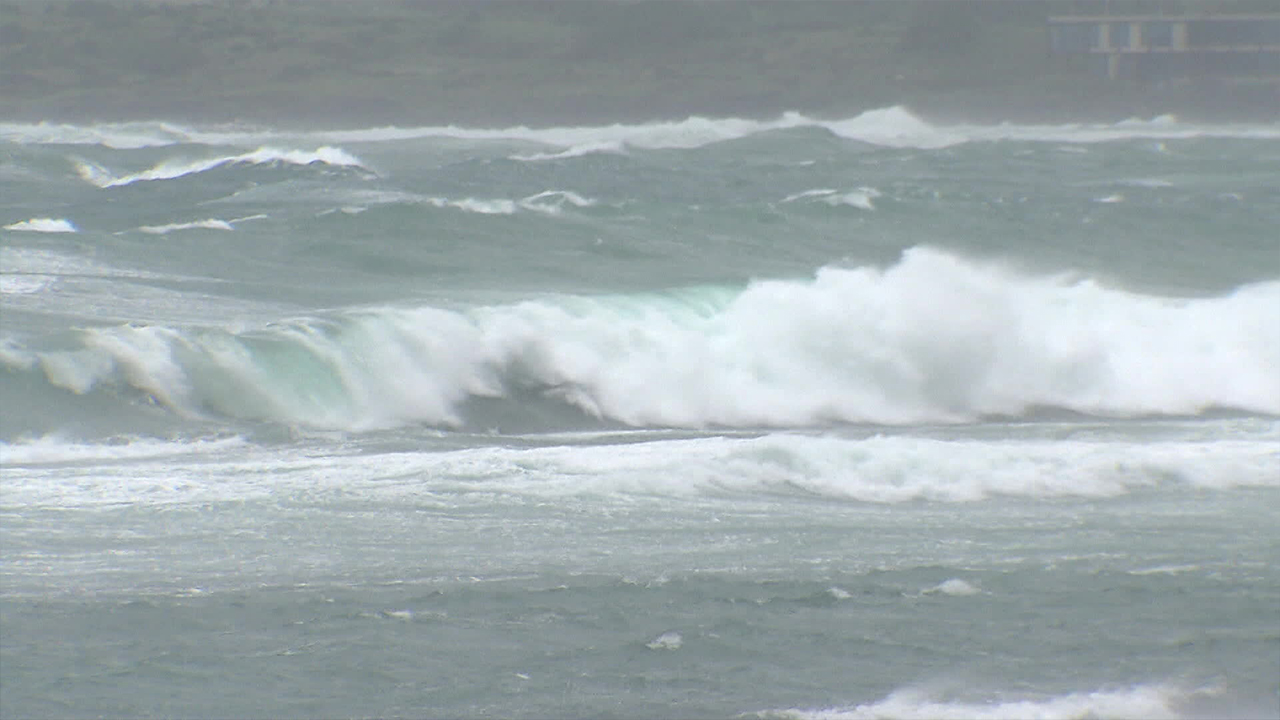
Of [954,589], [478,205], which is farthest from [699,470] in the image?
[478,205]

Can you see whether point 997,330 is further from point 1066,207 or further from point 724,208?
point 1066,207

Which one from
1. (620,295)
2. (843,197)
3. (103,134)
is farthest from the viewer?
(103,134)

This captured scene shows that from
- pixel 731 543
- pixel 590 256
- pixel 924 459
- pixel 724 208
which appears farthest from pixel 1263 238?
pixel 731 543

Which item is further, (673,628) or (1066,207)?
(1066,207)

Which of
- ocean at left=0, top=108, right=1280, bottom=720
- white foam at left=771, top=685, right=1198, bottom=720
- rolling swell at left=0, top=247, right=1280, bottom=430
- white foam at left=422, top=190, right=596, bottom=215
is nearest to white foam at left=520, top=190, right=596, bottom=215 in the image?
white foam at left=422, top=190, right=596, bottom=215

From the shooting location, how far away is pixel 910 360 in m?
11.9

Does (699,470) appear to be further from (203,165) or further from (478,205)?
(203,165)

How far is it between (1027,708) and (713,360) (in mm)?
6992

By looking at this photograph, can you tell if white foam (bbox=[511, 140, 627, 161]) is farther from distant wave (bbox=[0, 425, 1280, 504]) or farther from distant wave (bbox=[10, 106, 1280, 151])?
distant wave (bbox=[0, 425, 1280, 504])

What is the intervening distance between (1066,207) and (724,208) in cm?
477

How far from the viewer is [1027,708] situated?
5.16 m

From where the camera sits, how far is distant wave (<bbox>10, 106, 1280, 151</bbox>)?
118 feet

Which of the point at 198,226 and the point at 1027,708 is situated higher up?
the point at 198,226

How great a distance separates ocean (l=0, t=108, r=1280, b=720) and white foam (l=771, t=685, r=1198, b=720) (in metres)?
0.02
